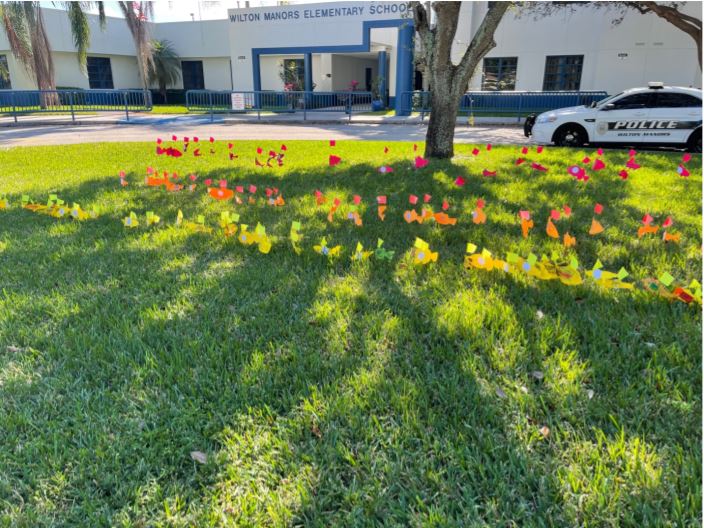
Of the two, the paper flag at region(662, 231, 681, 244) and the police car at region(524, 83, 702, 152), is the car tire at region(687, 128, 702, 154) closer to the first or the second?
the police car at region(524, 83, 702, 152)

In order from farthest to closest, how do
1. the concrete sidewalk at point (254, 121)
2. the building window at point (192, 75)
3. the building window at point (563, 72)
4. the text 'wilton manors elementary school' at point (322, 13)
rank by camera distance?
the building window at point (192, 75) < the text 'wilton manors elementary school' at point (322, 13) < the building window at point (563, 72) < the concrete sidewalk at point (254, 121)

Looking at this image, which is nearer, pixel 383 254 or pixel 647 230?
pixel 383 254

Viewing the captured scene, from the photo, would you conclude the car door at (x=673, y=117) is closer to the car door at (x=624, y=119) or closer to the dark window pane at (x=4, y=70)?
the car door at (x=624, y=119)

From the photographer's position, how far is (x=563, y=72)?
74.8 feet

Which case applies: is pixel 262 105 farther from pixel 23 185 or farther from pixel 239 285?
pixel 239 285

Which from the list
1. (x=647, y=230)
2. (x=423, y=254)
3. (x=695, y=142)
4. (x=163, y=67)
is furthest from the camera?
(x=163, y=67)

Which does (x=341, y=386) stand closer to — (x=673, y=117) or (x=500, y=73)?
(x=673, y=117)

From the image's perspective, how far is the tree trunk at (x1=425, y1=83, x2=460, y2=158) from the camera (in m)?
8.27

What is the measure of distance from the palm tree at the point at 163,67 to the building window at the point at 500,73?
21977 millimetres

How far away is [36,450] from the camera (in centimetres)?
191

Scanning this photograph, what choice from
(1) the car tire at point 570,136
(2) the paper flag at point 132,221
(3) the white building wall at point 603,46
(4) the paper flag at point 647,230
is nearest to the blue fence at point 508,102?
(3) the white building wall at point 603,46

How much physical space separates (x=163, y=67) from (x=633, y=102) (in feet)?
104

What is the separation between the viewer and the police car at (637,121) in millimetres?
10266

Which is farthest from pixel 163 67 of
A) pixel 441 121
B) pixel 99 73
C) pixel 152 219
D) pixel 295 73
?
pixel 152 219
